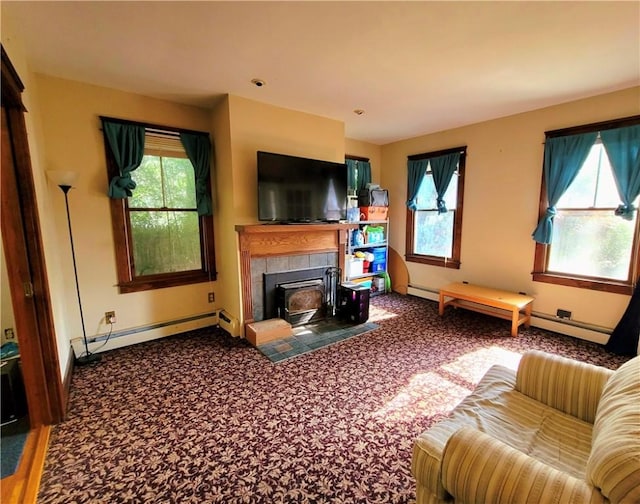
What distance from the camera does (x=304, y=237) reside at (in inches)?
147

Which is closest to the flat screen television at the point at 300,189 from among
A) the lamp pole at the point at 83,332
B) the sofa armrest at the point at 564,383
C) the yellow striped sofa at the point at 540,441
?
the lamp pole at the point at 83,332

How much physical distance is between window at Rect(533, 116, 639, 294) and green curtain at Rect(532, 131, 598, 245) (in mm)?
65

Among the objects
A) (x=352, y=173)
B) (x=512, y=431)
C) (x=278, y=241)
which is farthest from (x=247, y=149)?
(x=512, y=431)

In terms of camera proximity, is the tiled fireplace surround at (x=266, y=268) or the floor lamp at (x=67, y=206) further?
the tiled fireplace surround at (x=266, y=268)

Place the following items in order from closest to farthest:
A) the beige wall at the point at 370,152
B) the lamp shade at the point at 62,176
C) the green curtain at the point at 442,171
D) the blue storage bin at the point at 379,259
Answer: the lamp shade at the point at 62,176 < the green curtain at the point at 442,171 < the beige wall at the point at 370,152 < the blue storage bin at the point at 379,259

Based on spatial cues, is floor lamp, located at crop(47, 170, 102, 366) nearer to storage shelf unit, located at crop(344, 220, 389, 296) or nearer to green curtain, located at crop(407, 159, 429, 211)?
storage shelf unit, located at crop(344, 220, 389, 296)

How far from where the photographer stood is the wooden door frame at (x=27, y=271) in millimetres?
1813

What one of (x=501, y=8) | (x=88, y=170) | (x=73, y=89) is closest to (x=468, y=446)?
(x=501, y=8)

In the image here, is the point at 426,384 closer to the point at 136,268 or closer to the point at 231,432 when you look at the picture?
the point at 231,432

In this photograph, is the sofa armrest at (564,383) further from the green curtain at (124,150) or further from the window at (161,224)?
the green curtain at (124,150)

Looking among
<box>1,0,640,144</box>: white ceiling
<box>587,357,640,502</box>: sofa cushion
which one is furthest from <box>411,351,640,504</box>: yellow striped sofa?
<box>1,0,640,144</box>: white ceiling

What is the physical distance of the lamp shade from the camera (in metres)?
2.47

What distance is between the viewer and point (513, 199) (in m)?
3.79

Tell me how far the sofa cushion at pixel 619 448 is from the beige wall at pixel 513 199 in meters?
2.69
